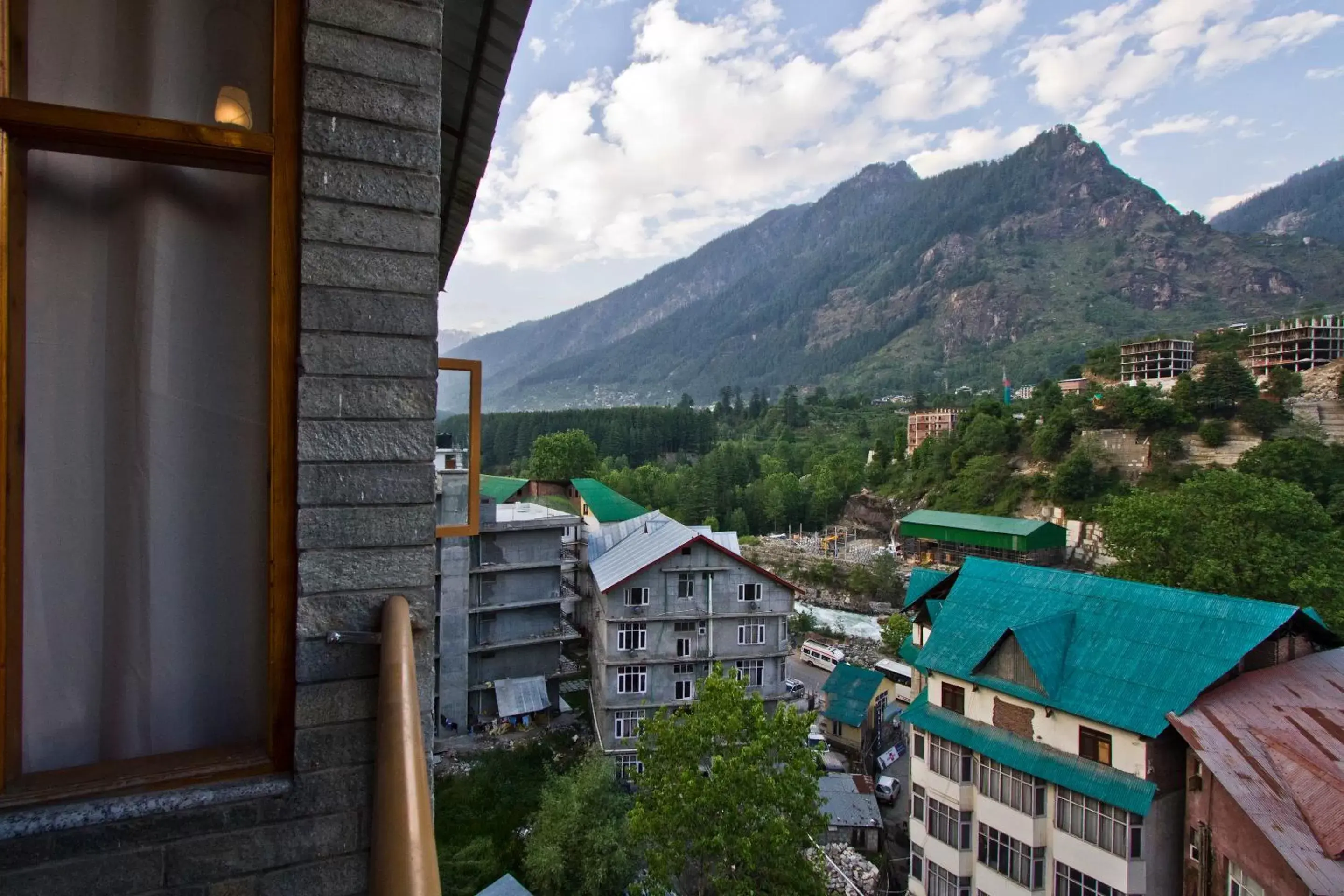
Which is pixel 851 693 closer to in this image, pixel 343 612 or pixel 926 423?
pixel 343 612

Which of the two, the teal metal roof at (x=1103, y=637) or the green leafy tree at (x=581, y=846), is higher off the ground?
the teal metal roof at (x=1103, y=637)

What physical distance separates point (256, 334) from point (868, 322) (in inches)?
5788

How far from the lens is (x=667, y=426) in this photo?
59.0m

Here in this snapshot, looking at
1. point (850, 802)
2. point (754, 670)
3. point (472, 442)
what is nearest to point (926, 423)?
point (754, 670)

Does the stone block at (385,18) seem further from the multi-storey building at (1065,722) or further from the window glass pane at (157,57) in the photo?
the multi-storey building at (1065,722)

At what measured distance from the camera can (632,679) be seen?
1284 centimetres

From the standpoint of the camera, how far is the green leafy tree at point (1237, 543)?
548 inches

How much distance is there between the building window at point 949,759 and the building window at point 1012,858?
609 millimetres

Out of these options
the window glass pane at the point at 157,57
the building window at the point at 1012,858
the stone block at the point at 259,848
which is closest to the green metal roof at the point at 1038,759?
the building window at the point at 1012,858

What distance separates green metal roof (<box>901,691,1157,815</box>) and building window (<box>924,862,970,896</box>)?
1.76 m

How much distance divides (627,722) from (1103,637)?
848 centimetres

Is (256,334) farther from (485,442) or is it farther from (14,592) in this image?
(485,442)

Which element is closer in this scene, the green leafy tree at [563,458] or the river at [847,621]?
the river at [847,621]

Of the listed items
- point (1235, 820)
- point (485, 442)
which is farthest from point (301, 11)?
point (485, 442)
